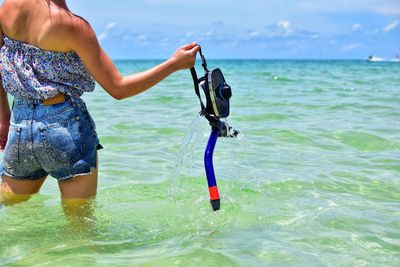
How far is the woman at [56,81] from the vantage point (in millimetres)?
2547

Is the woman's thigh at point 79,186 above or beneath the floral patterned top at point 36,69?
beneath

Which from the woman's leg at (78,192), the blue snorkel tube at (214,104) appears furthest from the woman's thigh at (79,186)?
the blue snorkel tube at (214,104)

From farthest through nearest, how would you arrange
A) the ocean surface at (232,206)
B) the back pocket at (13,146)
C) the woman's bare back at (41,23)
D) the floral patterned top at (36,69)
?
the ocean surface at (232,206), the back pocket at (13,146), the floral patterned top at (36,69), the woman's bare back at (41,23)

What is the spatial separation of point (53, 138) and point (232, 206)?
157 cm

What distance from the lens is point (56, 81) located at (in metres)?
2.65

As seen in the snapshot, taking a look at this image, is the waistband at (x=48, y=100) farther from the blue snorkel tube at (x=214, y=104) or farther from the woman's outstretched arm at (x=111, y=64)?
the blue snorkel tube at (x=214, y=104)

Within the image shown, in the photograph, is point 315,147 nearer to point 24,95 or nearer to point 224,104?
point 224,104

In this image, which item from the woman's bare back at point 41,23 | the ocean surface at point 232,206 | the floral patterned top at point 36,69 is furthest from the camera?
the ocean surface at point 232,206

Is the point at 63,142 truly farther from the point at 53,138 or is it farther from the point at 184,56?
the point at 184,56

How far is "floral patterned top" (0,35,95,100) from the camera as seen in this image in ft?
8.58

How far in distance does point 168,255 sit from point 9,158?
96 centimetres

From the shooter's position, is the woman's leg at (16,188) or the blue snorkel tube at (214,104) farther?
the woman's leg at (16,188)

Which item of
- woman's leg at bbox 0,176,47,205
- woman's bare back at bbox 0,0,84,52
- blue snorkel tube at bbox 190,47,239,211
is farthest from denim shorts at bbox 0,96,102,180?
blue snorkel tube at bbox 190,47,239,211

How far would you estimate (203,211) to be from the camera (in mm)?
3699
